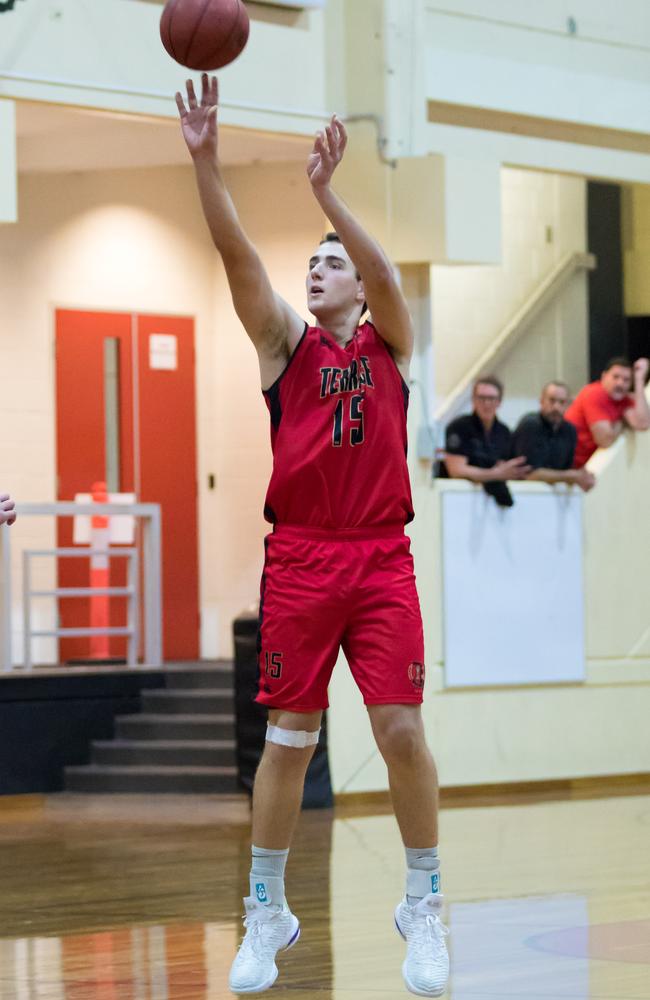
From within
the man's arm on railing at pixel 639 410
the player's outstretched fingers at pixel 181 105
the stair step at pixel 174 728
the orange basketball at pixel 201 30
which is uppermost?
the orange basketball at pixel 201 30

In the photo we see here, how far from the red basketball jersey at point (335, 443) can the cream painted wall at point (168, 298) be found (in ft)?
20.7

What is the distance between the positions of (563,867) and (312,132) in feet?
15.0

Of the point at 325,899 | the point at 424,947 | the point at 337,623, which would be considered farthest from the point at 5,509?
the point at 325,899

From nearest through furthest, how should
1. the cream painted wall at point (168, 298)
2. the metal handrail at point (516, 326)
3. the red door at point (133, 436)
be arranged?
the cream painted wall at point (168, 298) < the red door at point (133, 436) < the metal handrail at point (516, 326)

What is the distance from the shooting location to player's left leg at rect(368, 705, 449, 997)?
13.5 feet

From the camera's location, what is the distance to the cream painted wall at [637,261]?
12.6 m

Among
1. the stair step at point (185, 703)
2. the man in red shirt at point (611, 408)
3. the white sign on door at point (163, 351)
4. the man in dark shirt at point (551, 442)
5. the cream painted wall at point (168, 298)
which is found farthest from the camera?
the white sign on door at point (163, 351)

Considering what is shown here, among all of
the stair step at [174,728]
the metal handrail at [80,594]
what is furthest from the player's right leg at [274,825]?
the stair step at [174,728]

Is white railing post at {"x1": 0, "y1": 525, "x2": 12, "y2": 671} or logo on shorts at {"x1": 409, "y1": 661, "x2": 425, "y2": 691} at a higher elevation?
logo on shorts at {"x1": 409, "y1": 661, "x2": 425, "y2": 691}

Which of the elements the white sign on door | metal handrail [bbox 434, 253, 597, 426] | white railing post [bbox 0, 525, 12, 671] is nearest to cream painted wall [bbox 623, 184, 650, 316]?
metal handrail [bbox 434, 253, 597, 426]

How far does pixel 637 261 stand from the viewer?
41.5 ft

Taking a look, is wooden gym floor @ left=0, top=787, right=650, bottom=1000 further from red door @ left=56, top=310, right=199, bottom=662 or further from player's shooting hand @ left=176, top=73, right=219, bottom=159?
red door @ left=56, top=310, right=199, bottom=662

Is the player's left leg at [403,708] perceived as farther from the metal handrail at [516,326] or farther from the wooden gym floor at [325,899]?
the metal handrail at [516,326]

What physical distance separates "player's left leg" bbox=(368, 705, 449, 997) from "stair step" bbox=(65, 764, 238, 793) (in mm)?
5061
